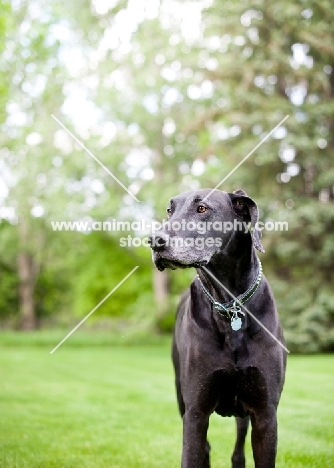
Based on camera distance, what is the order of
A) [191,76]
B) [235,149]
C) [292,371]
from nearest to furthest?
[292,371]
[235,149]
[191,76]

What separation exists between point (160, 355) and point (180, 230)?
47.9 ft

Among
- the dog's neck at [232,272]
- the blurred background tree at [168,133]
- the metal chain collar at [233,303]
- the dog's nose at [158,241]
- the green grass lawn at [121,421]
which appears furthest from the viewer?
the blurred background tree at [168,133]

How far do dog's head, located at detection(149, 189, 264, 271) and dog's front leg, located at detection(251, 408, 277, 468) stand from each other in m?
1.07

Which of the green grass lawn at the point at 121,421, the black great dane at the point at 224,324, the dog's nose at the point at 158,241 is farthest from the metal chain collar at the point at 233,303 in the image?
the green grass lawn at the point at 121,421

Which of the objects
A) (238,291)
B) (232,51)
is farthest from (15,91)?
(238,291)

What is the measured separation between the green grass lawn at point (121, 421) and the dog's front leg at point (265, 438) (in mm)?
1374

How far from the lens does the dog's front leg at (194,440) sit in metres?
3.52

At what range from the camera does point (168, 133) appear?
73.7 feet

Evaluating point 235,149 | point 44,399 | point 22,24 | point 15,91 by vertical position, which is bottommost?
point 44,399

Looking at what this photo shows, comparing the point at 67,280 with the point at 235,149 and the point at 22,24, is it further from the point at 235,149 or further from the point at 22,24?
the point at 235,149

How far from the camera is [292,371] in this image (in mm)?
11406

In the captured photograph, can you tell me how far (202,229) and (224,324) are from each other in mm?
658

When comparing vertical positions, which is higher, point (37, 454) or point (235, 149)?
point (235, 149)

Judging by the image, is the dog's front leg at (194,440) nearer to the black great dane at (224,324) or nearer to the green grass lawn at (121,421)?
the black great dane at (224,324)
